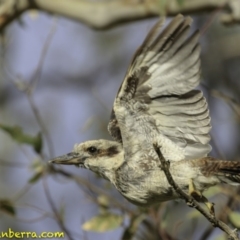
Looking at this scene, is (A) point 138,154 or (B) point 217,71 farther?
(B) point 217,71

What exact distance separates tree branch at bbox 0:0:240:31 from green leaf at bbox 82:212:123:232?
159 cm

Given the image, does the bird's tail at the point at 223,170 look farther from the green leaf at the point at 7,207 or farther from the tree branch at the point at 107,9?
the tree branch at the point at 107,9

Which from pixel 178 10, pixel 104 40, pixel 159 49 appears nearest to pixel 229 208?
pixel 159 49

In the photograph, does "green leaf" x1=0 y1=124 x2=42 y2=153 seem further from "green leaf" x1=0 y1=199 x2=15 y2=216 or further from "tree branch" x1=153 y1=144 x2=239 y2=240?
"tree branch" x1=153 y1=144 x2=239 y2=240

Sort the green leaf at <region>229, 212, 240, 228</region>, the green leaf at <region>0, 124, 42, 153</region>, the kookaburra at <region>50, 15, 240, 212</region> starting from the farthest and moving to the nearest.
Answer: the green leaf at <region>0, 124, 42, 153</region>, the green leaf at <region>229, 212, 240, 228</region>, the kookaburra at <region>50, 15, 240, 212</region>

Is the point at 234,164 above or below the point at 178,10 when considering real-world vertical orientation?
below

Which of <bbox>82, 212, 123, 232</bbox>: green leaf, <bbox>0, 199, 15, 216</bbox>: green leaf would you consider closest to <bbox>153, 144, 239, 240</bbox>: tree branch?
<bbox>82, 212, 123, 232</bbox>: green leaf

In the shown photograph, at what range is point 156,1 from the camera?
20.0ft

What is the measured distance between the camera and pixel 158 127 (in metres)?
4.27

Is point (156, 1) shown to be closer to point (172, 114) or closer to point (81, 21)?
point (81, 21)

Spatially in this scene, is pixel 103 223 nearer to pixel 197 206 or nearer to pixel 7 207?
pixel 7 207

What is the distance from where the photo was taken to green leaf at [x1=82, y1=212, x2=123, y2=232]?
518cm

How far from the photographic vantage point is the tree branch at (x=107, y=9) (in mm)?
5988

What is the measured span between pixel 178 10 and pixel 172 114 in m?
1.93
